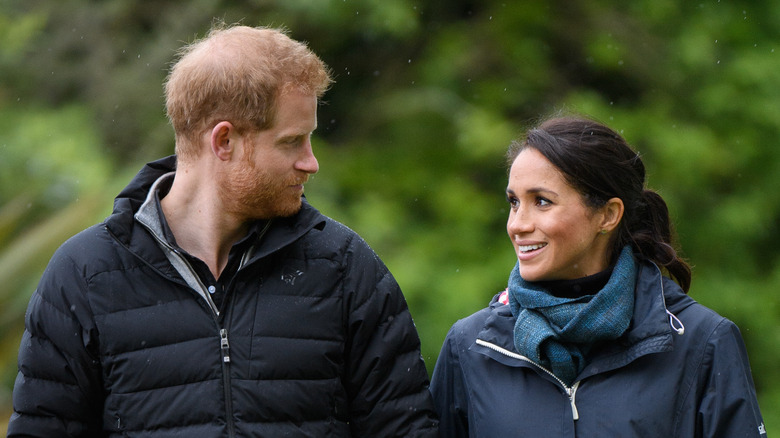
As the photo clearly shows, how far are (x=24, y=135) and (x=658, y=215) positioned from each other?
4.45 metres

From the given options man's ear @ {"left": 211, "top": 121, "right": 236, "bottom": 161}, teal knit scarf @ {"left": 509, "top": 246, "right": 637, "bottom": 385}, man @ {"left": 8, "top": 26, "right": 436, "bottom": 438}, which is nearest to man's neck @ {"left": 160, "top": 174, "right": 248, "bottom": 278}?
man @ {"left": 8, "top": 26, "right": 436, "bottom": 438}

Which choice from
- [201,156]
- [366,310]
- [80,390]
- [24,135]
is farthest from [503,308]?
[24,135]

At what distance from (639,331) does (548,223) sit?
0.36 metres

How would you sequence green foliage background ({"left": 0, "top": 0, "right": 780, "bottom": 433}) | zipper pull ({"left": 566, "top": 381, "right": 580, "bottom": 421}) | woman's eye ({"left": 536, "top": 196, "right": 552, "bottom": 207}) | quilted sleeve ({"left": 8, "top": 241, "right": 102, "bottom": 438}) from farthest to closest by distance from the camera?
green foliage background ({"left": 0, "top": 0, "right": 780, "bottom": 433})
woman's eye ({"left": 536, "top": 196, "right": 552, "bottom": 207})
zipper pull ({"left": 566, "top": 381, "right": 580, "bottom": 421})
quilted sleeve ({"left": 8, "top": 241, "right": 102, "bottom": 438})

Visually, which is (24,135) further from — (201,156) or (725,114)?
(725,114)

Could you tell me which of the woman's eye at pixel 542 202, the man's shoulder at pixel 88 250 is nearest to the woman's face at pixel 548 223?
the woman's eye at pixel 542 202

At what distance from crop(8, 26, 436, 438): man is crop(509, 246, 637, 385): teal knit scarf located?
34cm

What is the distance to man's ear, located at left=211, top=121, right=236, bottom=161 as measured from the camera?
266cm

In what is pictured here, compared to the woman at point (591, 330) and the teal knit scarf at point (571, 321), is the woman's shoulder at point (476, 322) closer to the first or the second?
the woman at point (591, 330)

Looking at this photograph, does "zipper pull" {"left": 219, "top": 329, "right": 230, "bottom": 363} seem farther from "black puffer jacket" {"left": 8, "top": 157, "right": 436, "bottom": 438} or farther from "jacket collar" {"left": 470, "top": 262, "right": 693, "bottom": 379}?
"jacket collar" {"left": 470, "top": 262, "right": 693, "bottom": 379}

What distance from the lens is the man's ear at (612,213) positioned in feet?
9.34

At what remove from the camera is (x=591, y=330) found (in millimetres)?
2707

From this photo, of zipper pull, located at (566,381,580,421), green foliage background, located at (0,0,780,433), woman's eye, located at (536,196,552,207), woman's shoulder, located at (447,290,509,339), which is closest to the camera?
zipper pull, located at (566,381,580,421)

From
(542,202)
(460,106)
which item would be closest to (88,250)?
(542,202)
